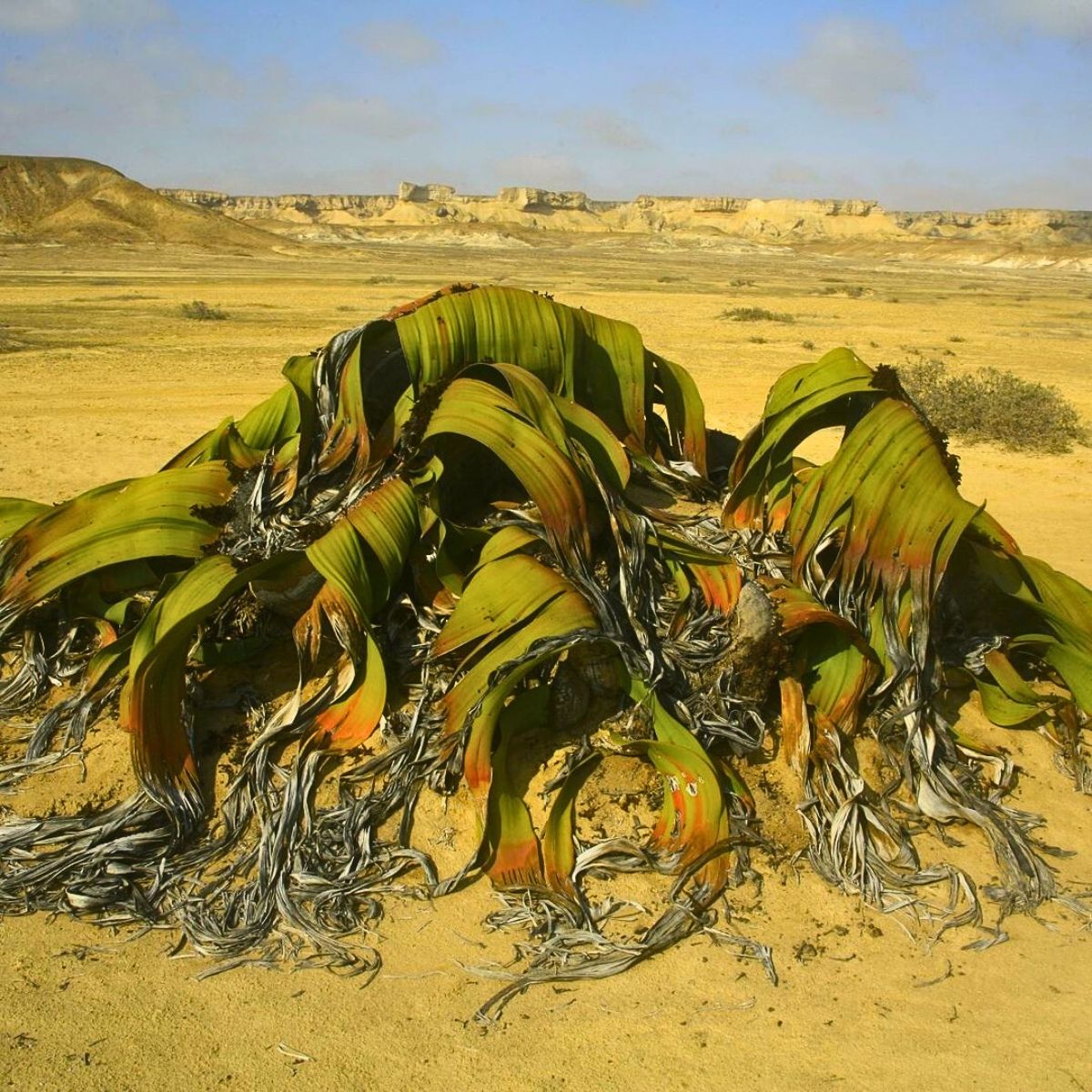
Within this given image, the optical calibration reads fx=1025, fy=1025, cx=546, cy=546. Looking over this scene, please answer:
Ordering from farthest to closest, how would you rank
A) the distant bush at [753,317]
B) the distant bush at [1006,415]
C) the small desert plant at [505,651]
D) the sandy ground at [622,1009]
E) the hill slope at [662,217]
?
the hill slope at [662,217]
the distant bush at [753,317]
the distant bush at [1006,415]
the small desert plant at [505,651]
the sandy ground at [622,1009]

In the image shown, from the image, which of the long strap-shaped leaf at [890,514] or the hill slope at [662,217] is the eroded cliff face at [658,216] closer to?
the hill slope at [662,217]

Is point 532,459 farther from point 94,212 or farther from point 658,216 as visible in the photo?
point 658,216

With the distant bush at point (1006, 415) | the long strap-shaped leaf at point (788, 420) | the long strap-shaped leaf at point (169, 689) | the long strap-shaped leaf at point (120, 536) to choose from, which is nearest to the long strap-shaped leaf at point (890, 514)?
the long strap-shaped leaf at point (788, 420)

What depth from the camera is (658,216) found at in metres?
122

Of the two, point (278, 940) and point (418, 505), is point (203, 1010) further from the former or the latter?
point (418, 505)

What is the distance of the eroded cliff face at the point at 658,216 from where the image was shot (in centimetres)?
11144

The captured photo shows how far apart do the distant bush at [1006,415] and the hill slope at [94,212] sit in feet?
174

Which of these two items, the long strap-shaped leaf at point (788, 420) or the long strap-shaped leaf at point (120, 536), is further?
the long strap-shaped leaf at point (788, 420)

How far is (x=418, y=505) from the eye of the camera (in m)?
3.35

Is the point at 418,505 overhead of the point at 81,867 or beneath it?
overhead

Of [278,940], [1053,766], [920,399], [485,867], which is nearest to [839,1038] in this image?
[485,867]

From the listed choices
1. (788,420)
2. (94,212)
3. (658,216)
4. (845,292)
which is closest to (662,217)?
(658,216)

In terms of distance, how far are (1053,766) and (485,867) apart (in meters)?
2.09

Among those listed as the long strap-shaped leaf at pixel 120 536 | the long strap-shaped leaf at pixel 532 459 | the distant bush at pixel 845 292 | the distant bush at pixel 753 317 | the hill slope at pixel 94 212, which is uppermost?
the hill slope at pixel 94 212
